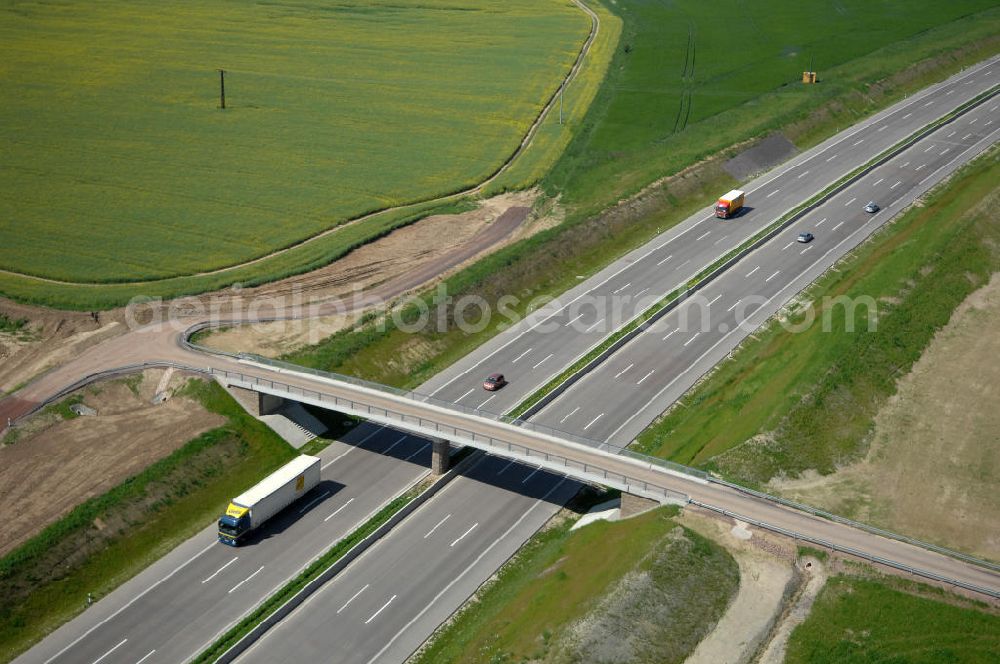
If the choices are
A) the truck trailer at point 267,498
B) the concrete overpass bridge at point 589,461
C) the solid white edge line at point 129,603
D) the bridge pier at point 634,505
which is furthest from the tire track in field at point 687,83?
the solid white edge line at point 129,603

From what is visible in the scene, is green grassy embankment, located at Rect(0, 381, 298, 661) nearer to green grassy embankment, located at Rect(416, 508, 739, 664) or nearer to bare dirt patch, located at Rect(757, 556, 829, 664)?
green grassy embankment, located at Rect(416, 508, 739, 664)

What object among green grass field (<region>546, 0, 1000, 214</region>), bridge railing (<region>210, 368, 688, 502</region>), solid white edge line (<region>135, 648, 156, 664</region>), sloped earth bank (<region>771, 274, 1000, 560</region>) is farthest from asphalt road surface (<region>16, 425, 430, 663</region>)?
→ green grass field (<region>546, 0, 1000, 214</region>)

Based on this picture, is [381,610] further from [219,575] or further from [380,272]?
[380,272]

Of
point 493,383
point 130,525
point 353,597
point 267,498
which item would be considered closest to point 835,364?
point 493,383

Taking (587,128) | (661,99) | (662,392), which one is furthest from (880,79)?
(662,392)

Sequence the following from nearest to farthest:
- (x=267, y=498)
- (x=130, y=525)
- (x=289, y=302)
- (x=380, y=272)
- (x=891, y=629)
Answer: (x=891, y=629)
(x=130, y=525)
(x=267, y=498)
(x=289, y=302)
(x=380, y=272)

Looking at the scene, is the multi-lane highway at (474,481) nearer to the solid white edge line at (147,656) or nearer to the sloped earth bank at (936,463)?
the solid white edge line at (147,656)

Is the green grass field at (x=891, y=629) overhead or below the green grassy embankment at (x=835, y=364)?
below
